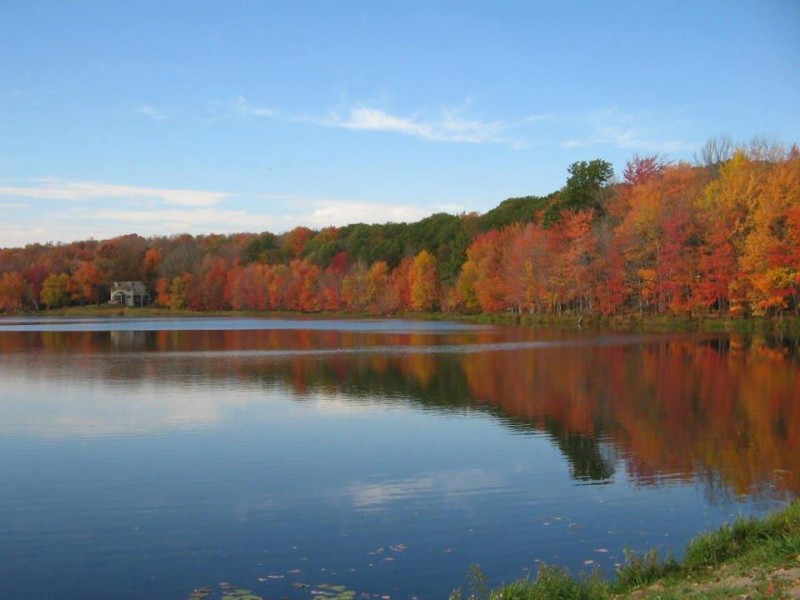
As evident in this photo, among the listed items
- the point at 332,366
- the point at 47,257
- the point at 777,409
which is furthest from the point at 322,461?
the point at 47,257

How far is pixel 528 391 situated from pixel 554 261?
151 feet

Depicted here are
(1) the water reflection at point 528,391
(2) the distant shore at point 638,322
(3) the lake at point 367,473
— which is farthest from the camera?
(2) the distant shore at point 638,322

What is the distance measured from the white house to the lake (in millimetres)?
107180

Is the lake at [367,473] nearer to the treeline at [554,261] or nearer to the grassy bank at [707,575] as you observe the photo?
the grassy bank at [707,575]

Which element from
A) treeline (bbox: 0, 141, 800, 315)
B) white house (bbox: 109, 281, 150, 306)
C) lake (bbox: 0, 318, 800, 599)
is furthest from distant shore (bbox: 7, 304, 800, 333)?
white house (bbox: 109, 281, 150, 306)

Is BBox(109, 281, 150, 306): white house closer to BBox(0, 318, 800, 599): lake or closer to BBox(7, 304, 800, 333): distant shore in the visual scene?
BBox(7, 304, 800, 333): distant shore

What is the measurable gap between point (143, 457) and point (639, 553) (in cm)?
966

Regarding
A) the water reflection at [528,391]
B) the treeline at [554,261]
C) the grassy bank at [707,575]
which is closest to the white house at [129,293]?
the treeline at [554,261]

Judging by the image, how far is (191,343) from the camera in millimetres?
48406

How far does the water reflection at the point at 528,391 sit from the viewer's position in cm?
1521

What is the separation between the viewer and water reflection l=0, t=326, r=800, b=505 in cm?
1521

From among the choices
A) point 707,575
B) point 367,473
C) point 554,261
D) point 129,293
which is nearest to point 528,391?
point 367,473

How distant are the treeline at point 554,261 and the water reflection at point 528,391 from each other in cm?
1112

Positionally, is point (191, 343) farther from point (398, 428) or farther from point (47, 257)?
point (47, 257)
